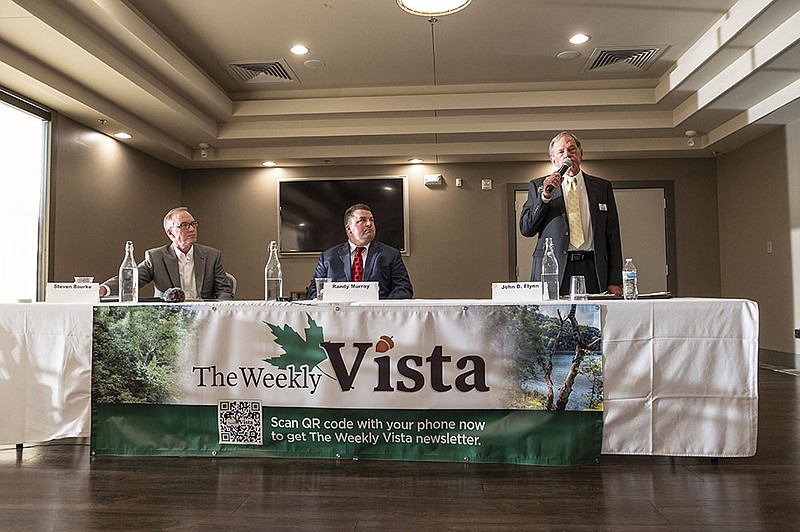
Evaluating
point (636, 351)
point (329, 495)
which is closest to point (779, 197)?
point (636, 351)

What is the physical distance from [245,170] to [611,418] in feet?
19.4

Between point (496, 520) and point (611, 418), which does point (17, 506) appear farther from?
point (611, 418)

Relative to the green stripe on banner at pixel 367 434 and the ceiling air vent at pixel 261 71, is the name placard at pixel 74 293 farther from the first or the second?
the ceiling air vent at pixel 261 71

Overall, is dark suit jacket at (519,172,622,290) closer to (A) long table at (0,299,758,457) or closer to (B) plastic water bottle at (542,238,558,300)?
(B) plastic water bottle at (542,238,558,300)

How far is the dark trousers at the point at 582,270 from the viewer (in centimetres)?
297

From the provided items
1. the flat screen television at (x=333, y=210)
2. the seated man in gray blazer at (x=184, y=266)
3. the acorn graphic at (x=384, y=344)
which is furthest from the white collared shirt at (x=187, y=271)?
the flat screen television at (x=333, y=210)

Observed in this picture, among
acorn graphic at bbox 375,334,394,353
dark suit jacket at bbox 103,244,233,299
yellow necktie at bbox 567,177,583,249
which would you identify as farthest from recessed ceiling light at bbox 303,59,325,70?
acorn graphic at bbox 375,334,394,353

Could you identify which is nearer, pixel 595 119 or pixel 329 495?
pixel 329 495

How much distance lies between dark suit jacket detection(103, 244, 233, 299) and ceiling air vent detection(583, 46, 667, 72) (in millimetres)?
3408

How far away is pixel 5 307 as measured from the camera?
259cm

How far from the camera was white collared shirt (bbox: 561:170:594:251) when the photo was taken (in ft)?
9.80

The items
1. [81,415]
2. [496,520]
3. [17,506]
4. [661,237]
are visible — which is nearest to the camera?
[496,520]

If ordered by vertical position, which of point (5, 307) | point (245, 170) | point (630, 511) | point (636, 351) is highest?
point (245, 170)

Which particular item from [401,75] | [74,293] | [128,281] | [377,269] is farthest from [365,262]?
[401,75]
